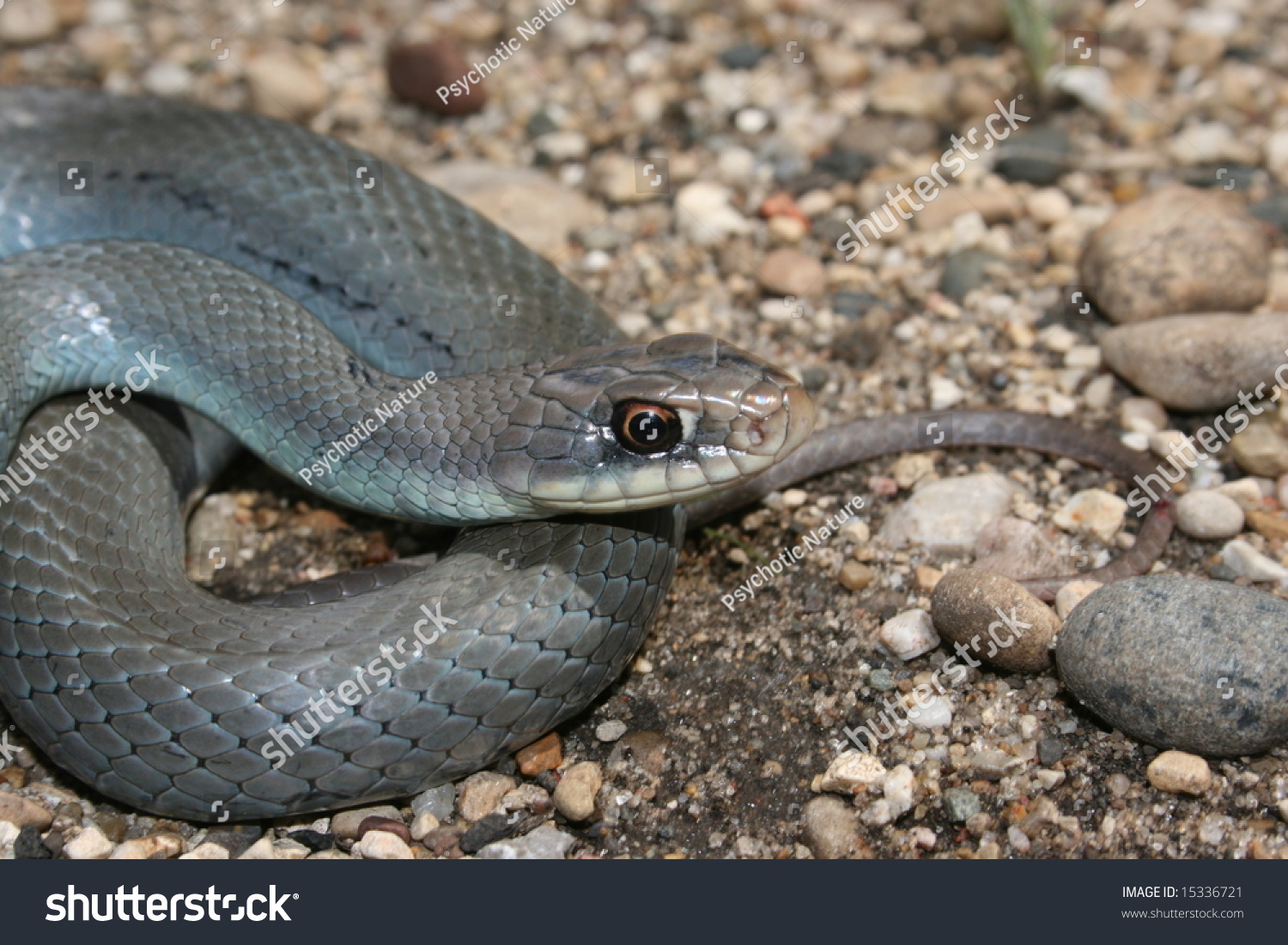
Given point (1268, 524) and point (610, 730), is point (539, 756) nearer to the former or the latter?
point (610, 730)

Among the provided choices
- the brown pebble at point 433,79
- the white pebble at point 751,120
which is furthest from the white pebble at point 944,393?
the brown pebble at point 433,79

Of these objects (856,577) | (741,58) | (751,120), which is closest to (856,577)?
(856,577)

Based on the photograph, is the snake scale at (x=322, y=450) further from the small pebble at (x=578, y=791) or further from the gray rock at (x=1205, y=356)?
the gray rock at (x=1205, y=356)

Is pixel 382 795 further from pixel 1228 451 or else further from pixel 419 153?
pixel 419 153

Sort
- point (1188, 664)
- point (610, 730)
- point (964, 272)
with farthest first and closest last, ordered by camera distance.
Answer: point (964, 272)
point (610, 730)
point (1188, 664)
